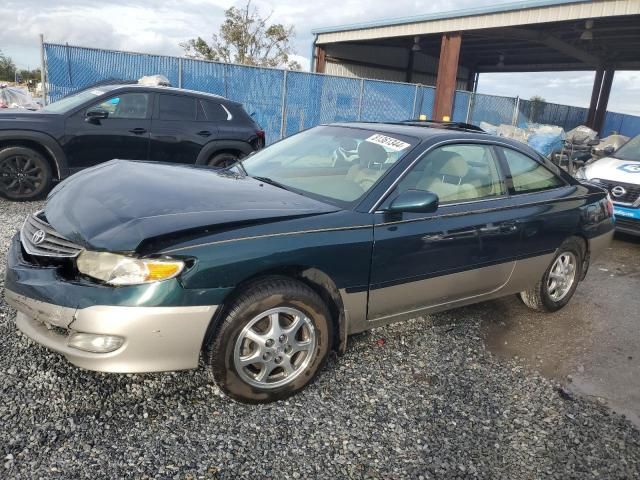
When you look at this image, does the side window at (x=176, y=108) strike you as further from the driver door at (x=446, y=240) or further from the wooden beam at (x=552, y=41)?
the wooden beam at (x=552, y=41)

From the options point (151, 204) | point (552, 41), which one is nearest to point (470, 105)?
point (552, 41)

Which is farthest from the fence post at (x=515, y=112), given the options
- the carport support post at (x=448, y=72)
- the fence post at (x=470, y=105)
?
the carport support post at (x=448, y=72)

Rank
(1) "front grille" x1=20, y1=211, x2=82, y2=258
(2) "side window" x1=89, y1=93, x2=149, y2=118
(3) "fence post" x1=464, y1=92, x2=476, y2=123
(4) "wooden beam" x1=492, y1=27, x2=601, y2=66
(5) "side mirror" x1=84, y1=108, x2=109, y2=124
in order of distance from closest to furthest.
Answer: (1) "front grille" x1=20, y1=211, x2=82, y2=258
(5) "side mirror" x1=84, y1=108, x2=109, y2=124
(2) "side window" x1=89, y1=93, x2=149, y2=118
(4) "wooden beam" x1=492, y1=27, x2=601, y2=66
(3) "fence post" x1=464, y1=92, x2=476, y2=123

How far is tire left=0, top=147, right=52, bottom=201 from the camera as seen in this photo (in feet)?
21.7

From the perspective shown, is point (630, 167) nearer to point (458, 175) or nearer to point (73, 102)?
point (458, 175)

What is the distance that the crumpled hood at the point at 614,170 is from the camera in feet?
24.4

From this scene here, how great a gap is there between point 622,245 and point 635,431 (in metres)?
5.64

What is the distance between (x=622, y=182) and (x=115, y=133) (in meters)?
7.25

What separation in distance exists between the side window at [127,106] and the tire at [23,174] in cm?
109

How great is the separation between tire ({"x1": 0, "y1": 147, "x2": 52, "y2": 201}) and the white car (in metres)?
7.39

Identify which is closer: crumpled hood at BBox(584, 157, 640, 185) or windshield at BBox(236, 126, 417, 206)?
windshield at BBox(236, 126, 417, 206)

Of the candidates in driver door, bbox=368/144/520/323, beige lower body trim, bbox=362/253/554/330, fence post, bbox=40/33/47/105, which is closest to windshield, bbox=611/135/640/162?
beige lower body trim, bbox=362/253/554/330

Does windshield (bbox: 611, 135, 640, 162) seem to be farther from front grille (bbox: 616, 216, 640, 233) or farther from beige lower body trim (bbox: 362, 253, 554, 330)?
beige lower body trim (bbox: 362, 253, 554, 330)

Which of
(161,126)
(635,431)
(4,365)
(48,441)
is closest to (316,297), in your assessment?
(48,441)
